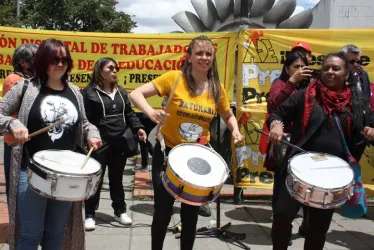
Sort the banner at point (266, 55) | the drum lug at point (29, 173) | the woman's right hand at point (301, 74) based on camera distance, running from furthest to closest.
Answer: the banner at point (266, 55) → the woman's right hand at point (301, 74) → the drum lug at point (29, 173)

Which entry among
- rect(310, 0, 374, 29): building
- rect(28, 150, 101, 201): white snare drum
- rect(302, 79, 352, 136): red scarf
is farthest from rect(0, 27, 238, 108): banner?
rect(310, 0, 374, 29): building

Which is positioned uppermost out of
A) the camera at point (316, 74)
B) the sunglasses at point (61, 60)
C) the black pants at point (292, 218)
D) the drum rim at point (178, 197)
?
the sunglasses at point (61, 60)

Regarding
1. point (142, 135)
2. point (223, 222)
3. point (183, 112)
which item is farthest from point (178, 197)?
point (223, 222)

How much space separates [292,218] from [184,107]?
1164 mm

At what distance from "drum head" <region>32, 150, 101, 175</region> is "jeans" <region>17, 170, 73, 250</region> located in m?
0.27

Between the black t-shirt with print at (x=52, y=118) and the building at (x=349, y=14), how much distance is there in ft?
62.4

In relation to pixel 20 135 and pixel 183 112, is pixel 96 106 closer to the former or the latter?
pixel 183 112

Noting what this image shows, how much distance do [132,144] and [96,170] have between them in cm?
210

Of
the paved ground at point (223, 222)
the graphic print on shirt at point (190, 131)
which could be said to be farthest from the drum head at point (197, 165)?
the paved ground at point (223, 222)

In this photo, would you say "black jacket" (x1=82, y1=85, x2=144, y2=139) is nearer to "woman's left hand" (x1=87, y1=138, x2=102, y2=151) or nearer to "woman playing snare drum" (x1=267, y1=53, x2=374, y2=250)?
"woman's left hand" (x1=87, y1=138, x2=102, y2=151)

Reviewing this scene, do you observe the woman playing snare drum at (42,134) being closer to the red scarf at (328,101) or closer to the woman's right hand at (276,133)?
the woman's right hand at (276,133)

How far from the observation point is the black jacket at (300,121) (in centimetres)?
320

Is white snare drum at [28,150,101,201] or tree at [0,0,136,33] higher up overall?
tree at [0,0,136,33]

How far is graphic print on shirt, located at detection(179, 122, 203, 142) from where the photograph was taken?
3304 millimetres
